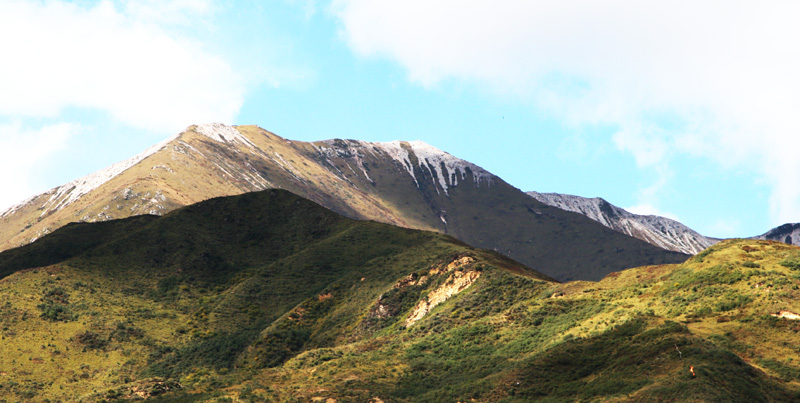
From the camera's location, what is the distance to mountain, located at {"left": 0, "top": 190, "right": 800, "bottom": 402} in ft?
218

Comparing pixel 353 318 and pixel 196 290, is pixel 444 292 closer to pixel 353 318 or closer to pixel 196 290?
pixel 353 318

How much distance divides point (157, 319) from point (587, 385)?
3483 inches

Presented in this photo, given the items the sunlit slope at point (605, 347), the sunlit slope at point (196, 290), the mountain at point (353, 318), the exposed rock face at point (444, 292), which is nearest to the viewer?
the sunlit slope at point (605, 347)

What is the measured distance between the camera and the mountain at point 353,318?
66.5 m

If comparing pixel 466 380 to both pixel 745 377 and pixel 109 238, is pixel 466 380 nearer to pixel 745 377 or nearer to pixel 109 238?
pixel 745 377

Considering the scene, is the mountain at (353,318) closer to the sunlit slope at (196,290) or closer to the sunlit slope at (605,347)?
the sunlit slope at (605,347)

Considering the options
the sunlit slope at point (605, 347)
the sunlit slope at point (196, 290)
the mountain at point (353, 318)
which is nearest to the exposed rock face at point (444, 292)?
the mountain at point (353, 318)

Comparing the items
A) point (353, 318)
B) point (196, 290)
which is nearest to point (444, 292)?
point (353, 318)

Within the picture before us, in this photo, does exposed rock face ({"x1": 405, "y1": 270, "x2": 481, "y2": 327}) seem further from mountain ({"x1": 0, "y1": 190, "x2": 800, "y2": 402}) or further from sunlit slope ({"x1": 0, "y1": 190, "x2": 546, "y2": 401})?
sunlit slope ({"x1": 0, "y1": 190, "x2": 546, "y2": 401})

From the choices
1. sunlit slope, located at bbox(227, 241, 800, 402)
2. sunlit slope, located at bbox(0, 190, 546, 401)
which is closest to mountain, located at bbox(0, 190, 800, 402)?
sunlit slope, located at bbox(227, 241, 800, 402)

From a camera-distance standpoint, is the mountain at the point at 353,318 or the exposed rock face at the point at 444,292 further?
the exposed rock face at the point at 444,292

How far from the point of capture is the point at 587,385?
209 feet

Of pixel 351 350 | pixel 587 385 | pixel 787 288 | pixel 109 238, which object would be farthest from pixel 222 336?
pixel 787 288

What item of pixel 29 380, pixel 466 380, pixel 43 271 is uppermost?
pixel 43 271
